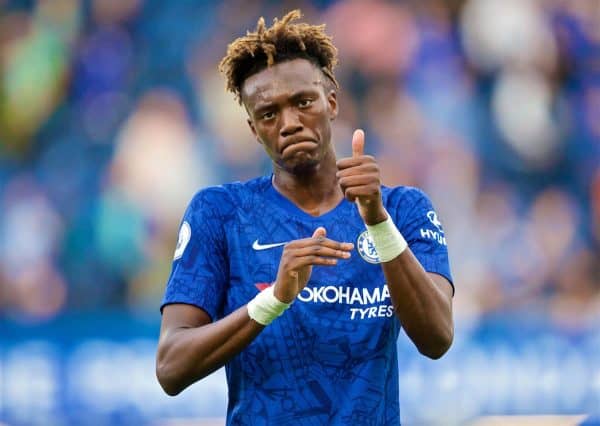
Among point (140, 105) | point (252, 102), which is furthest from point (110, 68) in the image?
point (252, 102)

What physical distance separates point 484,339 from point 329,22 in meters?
2.77

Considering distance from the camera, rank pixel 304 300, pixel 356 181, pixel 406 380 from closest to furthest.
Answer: pixel 356 181 → pixel 304 300 → pixel 406 380

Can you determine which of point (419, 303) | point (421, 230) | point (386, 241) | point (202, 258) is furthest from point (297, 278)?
point (421, 230)

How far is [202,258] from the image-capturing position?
11.4 ft

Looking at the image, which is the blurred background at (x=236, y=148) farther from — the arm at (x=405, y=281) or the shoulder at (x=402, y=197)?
the arm at (x=405, y=281)

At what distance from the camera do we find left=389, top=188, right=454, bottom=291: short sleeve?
3494mm

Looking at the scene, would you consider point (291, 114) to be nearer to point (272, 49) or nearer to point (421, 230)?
point (272, 49)

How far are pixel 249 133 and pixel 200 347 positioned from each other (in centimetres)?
523

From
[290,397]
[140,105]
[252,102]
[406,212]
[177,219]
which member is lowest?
[290,397]

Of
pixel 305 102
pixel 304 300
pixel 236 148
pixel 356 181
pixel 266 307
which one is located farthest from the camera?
pixel 236 148

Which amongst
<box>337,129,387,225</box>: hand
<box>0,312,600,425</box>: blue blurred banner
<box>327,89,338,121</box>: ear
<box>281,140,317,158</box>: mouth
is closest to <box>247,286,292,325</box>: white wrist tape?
<box>337,129,387,225</box>: hand

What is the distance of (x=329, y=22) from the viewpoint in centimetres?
848

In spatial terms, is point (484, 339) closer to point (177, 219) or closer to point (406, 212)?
point (177, 219)

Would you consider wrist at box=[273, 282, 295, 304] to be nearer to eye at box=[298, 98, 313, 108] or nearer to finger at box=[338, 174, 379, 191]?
finger at box=[338, 174, 379, 191]
